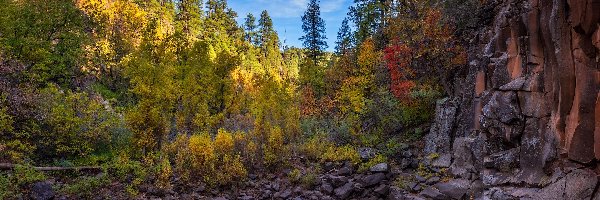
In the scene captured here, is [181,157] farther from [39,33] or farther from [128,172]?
[39,33]

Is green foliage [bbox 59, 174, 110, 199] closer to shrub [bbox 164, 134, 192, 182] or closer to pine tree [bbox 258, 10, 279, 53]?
shrub [bbox 164, 134, 192, 182]

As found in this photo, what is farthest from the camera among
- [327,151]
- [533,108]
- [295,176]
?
[327,151]

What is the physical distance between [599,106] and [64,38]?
3009 centimetres

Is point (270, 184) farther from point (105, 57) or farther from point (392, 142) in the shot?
point (105, 57)

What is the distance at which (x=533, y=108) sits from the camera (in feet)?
45.5

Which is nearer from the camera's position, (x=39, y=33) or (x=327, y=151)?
(x=39, y=33)

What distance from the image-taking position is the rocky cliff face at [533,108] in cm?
1075

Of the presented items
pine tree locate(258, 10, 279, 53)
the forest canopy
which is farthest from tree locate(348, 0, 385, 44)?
pine tree locate(258, 10, 279, 53)

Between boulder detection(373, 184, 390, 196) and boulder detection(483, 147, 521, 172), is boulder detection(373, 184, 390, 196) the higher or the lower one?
the lower one

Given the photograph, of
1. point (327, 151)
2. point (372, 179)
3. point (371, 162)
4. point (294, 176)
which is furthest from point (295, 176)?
point (371, 162)

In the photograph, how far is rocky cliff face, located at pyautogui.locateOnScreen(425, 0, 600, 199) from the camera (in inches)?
423

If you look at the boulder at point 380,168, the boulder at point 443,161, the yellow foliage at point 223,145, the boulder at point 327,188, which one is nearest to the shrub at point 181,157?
the yellow foliage at point 223,145

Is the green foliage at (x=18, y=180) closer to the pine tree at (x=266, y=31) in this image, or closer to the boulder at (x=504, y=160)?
the boulder at (x=504, y=160)

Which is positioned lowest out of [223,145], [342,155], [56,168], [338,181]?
[338,181]
